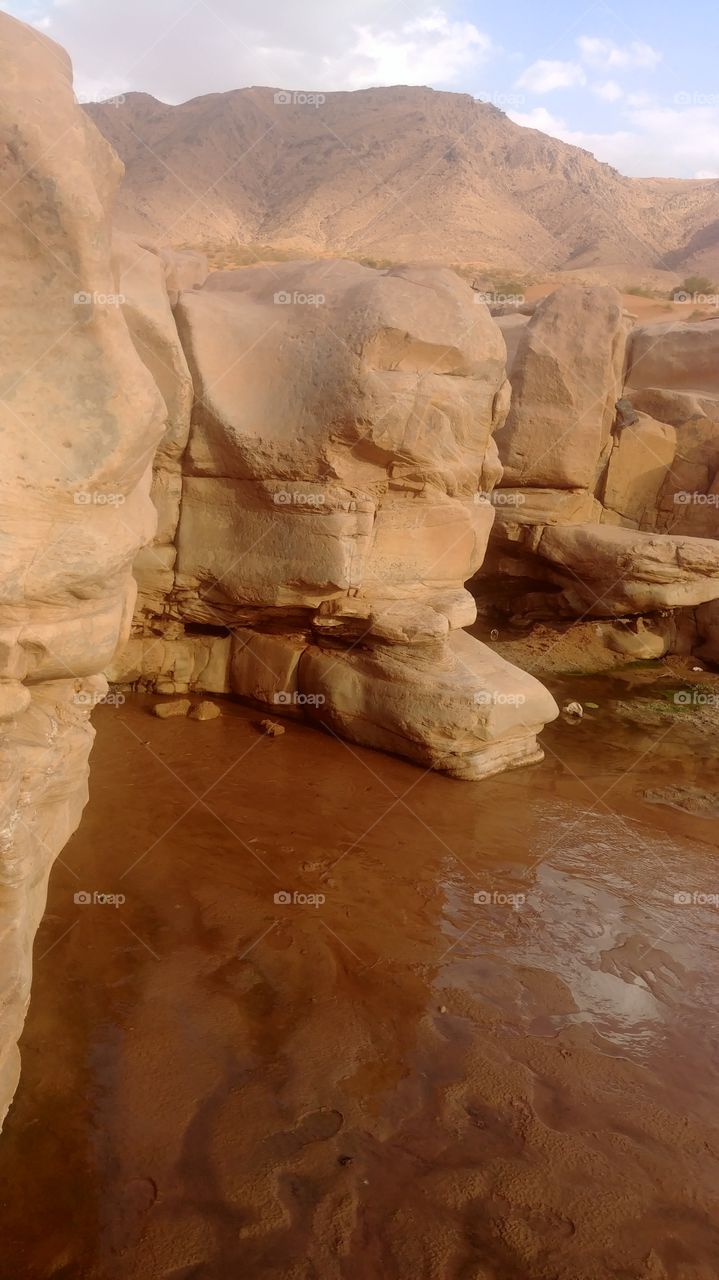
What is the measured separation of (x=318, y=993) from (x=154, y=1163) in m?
1.08

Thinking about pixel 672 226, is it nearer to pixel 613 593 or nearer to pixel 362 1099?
pixel 613 593

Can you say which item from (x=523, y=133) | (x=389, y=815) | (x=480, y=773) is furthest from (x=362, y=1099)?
(x=523, y=133)

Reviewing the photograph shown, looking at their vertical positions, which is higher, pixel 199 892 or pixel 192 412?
pixel 192 412

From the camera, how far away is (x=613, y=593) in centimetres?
907
